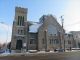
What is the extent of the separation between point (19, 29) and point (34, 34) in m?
6.29

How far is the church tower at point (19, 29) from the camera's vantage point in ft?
191

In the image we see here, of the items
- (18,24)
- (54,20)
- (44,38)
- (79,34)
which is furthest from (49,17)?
(79,34)

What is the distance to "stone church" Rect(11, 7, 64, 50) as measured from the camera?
58.9 meters

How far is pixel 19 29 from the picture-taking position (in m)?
59.7

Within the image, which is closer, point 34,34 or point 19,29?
point 19,29

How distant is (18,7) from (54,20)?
627 inches

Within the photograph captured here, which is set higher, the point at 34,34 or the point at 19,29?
the point at 19,29

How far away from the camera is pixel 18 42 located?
59156mm

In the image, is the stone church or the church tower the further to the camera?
the stone church

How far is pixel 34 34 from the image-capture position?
199 ft

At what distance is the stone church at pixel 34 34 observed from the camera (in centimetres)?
5894

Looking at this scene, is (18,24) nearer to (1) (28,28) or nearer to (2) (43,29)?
(1) (28,28)

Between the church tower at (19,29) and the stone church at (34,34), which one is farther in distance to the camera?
the stone church at (34,34)

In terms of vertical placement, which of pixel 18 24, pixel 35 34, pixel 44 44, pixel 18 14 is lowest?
pixel 44 44
